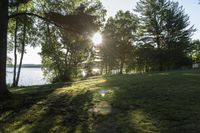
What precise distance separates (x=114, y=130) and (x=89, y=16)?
7.48 metres

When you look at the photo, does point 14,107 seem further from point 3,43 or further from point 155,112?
point 155,112

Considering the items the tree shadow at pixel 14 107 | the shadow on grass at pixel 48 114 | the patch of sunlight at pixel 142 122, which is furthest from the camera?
the tree shadow at pixel 14 107

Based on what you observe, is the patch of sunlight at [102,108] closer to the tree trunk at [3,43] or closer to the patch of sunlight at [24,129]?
the patch of sunlight at [24,129]

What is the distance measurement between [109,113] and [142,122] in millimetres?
1194

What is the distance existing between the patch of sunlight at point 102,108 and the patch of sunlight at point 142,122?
0.73m

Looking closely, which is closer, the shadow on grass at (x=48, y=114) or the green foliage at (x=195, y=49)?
the shadow on grass at (x=48, y=114)

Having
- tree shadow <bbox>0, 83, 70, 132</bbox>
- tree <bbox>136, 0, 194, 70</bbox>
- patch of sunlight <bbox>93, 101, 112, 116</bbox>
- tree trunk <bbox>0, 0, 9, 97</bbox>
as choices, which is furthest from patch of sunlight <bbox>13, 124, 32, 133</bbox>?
tree <bbox>136, 0, 194, 70</bbox>

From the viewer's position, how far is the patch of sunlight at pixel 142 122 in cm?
621

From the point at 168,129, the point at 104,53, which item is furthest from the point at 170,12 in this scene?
the point at 168,129

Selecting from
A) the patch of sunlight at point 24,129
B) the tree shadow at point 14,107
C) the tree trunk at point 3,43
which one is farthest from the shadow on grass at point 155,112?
the tree trunk at point 3,43

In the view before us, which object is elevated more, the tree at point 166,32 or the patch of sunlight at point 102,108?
the tree at point 166,32

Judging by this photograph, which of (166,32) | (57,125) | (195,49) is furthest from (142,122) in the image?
(195,49)

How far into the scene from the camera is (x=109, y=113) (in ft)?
25.0

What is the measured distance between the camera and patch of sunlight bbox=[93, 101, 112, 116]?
780 cm
